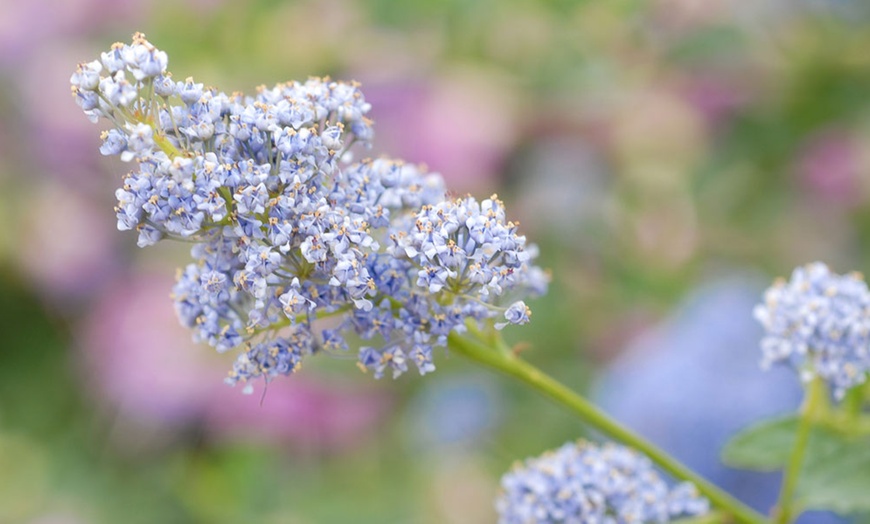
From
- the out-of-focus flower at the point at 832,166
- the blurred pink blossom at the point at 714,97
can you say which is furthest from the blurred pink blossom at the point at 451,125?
the out-of-focus flower at the point at 832,166

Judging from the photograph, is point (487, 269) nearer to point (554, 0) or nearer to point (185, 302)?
point (185, 302)

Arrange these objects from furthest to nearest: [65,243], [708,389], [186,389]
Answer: [65,243] → [186,389] → [708,389]

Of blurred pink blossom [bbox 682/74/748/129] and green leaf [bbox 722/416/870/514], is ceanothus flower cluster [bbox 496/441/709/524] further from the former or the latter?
blurred pink blossom [bbox 682/74/748/129]

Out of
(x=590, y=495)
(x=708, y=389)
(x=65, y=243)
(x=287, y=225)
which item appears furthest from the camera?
(x=65, y=243)

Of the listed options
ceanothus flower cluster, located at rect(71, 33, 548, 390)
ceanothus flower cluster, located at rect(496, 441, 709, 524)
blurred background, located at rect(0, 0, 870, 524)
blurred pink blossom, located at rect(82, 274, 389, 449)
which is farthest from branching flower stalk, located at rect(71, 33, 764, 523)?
blurred pink blossom, located at rect(82, 274, 389, 449)

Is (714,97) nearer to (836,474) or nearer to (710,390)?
(710,390)

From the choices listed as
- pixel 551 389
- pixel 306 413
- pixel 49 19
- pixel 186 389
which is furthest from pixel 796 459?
pixel 49 19

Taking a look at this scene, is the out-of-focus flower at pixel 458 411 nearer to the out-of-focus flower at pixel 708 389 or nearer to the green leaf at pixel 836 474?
the out-of-focus flower at pixel 708 389
